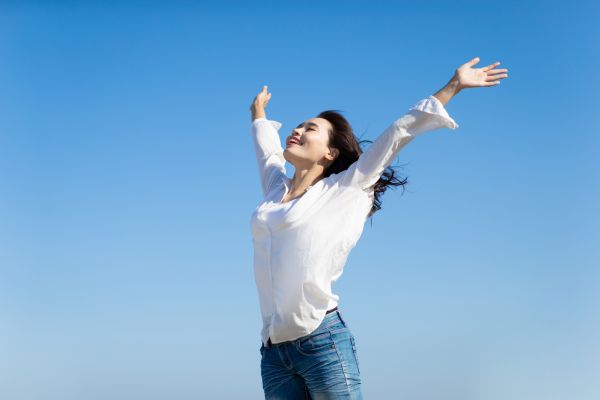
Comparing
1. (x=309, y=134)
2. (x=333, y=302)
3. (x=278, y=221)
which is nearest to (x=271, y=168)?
(x=309, y=134)

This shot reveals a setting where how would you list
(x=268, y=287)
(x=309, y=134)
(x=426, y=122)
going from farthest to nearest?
(x=309, y=134) → (x=268, y=287) → (x=426, y=122)

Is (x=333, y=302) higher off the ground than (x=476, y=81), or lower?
lower

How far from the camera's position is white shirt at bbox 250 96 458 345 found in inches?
142

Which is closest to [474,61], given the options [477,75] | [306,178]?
[477,75]

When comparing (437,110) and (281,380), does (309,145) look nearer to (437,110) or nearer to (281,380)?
(437,110)

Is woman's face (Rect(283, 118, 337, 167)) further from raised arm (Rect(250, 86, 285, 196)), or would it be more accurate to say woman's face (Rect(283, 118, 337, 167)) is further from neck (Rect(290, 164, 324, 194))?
raised arm (Rect(250, 86, 285, 196))

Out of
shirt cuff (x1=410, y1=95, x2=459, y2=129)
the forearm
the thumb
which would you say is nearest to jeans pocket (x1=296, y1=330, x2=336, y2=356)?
shirt cuff (x1=410, y1=95, x2=459, y2=129)

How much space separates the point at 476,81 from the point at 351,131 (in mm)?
936

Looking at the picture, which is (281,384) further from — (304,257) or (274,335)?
(304,257)

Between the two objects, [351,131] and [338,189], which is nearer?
[338,189]

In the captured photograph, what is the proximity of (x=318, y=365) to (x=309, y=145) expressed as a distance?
1.27 metres

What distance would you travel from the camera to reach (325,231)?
12.2 ft

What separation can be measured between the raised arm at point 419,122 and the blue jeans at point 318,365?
80 cm

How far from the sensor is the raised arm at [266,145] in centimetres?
447
